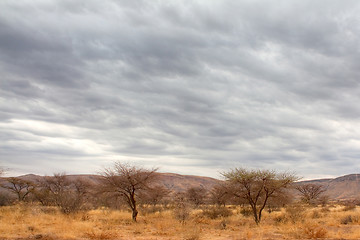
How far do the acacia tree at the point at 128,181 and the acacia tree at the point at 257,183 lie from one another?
7.56 meters

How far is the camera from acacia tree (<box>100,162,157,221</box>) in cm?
2703

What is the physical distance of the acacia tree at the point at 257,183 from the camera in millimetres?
25836

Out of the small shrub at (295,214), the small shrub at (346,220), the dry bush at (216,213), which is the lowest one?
the dry bush at (216,213)

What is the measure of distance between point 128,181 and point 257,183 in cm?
1171

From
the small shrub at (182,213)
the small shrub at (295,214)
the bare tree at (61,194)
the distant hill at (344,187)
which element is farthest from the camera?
the distant hill at (344,187)

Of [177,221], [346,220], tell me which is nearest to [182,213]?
[177,221]

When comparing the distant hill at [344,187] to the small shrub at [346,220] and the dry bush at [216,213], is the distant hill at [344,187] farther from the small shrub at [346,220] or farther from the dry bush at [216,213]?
the small shrub at [346,220]

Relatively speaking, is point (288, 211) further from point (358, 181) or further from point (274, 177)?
point (358, 181)

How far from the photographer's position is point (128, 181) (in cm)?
2708

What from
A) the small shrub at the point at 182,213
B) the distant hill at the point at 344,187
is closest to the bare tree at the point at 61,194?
the small shrub at the point at 182,213

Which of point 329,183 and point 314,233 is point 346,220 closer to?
point 314,233

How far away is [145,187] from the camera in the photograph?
91.5 ft

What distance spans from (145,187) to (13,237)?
43.1 ft

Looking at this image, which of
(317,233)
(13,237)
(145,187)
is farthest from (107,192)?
(317,233)
